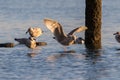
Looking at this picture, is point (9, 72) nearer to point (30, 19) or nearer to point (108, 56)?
point (108, 56)

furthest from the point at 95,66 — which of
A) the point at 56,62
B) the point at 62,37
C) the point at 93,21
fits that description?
the point at 62,37

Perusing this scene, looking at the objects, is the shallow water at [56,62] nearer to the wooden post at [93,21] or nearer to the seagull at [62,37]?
the seagull at [62,37]

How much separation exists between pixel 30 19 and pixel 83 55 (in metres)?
14.9

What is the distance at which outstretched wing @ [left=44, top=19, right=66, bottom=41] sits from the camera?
70.9 feet

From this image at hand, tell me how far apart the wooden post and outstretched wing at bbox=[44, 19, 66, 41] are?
1.00 meters

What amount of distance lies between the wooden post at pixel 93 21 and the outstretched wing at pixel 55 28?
100 cm

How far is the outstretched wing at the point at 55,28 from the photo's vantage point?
21.6 meters

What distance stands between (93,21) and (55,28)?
1.39 meters

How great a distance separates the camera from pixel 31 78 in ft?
53.3

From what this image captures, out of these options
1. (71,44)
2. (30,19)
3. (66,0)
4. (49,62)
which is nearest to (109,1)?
(66,0)

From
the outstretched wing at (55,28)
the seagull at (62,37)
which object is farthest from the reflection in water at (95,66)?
the outstretched wing at (55,28)

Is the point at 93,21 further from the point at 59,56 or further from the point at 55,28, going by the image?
the point at 59,56

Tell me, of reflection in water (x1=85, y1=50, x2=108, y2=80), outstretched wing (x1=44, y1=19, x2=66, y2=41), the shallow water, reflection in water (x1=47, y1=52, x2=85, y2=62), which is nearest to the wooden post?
the shallow water

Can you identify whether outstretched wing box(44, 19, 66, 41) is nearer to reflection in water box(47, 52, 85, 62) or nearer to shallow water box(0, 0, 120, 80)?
shallow water box(0, 0, 120, 80)
